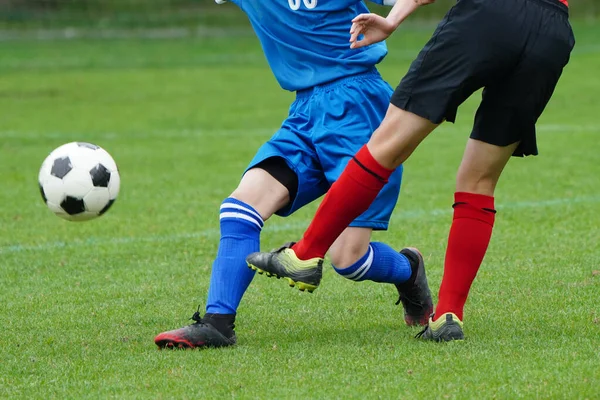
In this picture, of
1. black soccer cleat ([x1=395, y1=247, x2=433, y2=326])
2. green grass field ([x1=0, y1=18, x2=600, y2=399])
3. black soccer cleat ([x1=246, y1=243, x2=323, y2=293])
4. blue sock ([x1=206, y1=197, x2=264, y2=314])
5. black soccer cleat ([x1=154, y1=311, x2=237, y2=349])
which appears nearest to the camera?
green grass field ([x1=0, y1=18, x2=600, y2=399])

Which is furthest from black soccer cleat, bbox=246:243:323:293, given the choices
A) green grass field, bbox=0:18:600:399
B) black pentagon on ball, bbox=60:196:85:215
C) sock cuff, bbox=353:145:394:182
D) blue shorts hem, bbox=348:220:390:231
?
black pentagon on ball, bbox=60:196:85:215

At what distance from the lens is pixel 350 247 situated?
4785 mm

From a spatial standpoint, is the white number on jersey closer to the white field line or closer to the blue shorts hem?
the blue shorts hem

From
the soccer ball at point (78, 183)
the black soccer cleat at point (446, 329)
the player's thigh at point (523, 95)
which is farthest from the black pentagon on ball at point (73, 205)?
the player's thigh at point (523, 95)

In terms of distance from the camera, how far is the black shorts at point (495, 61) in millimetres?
4133

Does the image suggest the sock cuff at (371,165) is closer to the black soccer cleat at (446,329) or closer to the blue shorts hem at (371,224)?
the blue shorts hem at (371,224)

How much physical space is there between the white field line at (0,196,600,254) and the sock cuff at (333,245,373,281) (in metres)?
2.62

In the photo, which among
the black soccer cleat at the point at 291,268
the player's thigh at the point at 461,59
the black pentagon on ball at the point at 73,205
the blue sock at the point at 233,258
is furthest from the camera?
the black pentagon on ball at the point at 73,205

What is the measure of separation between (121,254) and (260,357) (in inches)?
108

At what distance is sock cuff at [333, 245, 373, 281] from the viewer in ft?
15.8

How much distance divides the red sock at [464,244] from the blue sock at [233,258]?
0.82 m

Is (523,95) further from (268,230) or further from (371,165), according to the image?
(268,230)

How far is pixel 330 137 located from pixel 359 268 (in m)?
0.59

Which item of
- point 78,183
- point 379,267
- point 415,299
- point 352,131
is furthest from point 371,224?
point 78,183
